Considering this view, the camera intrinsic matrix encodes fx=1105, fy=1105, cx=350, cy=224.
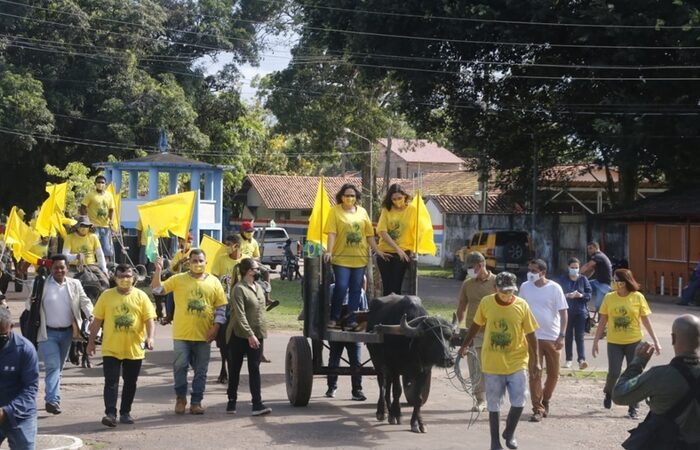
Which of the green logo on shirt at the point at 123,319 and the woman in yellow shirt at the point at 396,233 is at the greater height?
the woman in yellow shirt at the point at 396,233

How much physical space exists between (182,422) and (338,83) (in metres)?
40.6

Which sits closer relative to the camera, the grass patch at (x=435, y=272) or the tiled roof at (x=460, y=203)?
the grass patch at (x=435, y=272)

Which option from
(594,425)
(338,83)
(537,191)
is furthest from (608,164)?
(594,425)

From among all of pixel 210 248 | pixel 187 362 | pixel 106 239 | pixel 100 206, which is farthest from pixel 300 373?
pixel 106 239

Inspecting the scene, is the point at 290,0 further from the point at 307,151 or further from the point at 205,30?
the point at 307,151

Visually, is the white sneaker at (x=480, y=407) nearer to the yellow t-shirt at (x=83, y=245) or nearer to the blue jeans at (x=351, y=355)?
the blue jeans at (x=351, y=355)

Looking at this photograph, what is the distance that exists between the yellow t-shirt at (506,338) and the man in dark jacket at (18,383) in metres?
4.56

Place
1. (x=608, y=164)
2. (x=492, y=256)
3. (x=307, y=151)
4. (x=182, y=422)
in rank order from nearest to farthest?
(x=182, y=422) < (x=608, y=164) < (x=492, y=256) < (x=307, y=151)

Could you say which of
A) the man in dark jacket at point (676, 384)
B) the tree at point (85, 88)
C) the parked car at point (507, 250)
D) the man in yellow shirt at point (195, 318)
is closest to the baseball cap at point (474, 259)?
the man in yellow shirt at point (195, 318)

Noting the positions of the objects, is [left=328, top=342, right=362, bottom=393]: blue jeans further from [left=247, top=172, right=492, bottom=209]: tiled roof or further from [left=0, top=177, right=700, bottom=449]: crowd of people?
[left=247, top=172, right=492, bottom=209]: tiled roof

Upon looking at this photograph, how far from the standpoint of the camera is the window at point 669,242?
35.8m

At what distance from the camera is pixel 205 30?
50.4 metres

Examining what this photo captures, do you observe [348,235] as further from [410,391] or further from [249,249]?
[249,249]

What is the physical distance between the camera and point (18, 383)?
7.79m
